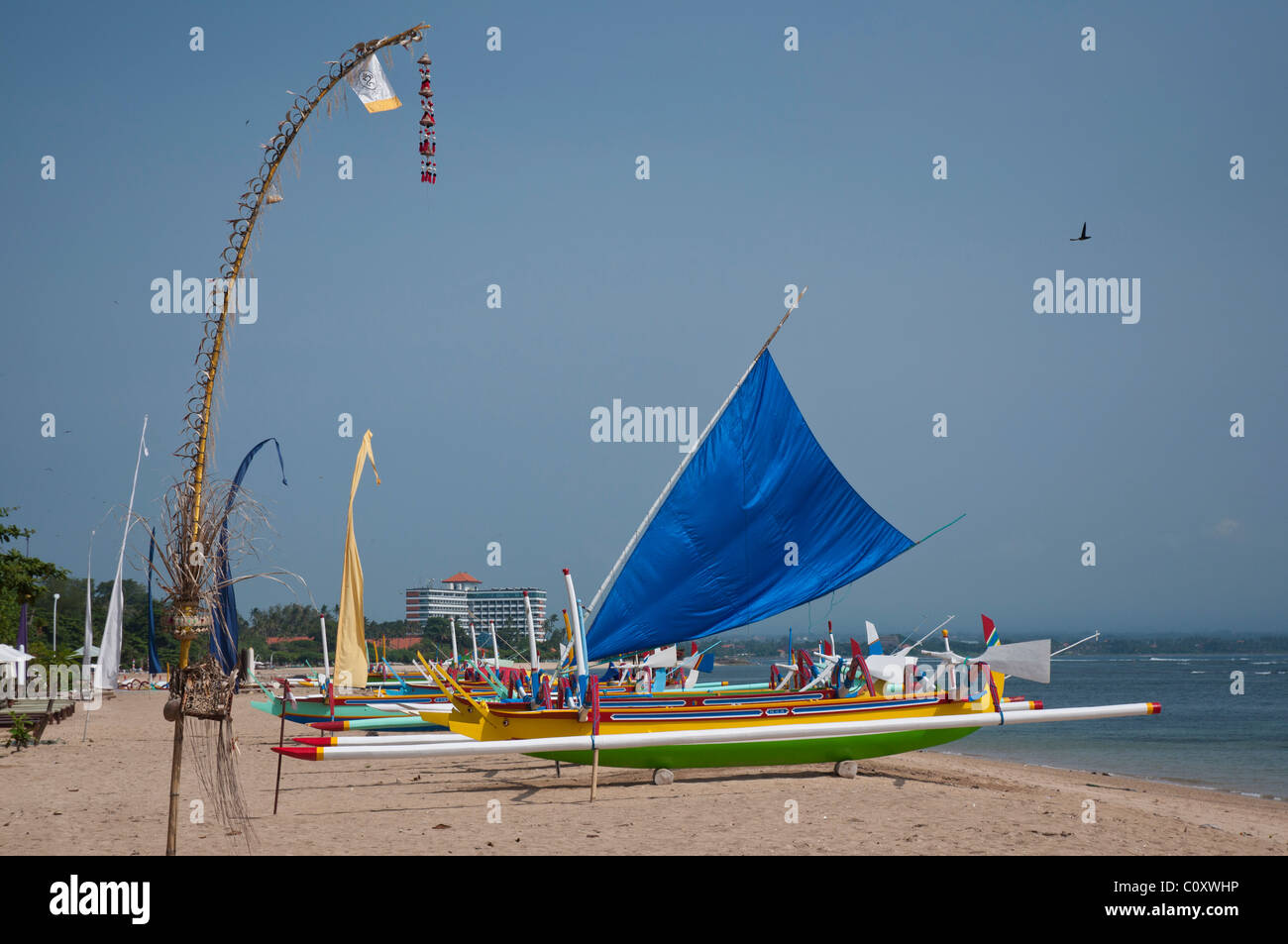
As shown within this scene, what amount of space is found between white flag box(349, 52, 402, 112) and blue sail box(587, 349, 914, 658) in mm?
11581

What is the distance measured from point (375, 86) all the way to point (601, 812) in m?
10.1

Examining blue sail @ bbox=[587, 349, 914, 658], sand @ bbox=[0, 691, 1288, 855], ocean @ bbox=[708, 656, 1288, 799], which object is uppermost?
blue sail @ bbox=[587, 349, 914, 658]

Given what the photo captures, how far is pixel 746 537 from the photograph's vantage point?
18781mm

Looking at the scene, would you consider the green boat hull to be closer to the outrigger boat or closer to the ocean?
the outrigger boat

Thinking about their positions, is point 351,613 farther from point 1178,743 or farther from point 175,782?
point 1178,743

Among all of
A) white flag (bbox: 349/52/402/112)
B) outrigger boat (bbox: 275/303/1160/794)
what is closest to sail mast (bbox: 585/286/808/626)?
outrigger boat (bbox: 275/303/1160/794)

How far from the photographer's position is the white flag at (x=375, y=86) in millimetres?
7242

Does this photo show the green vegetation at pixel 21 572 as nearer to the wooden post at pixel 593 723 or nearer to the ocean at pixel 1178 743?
the wooden post at pixel 593 723

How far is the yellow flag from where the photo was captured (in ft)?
69.7

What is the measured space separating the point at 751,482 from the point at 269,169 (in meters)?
12.7

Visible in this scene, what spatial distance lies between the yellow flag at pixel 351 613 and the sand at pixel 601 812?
246 cm

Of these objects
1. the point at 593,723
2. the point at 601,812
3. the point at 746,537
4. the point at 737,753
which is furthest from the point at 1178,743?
the point at 601,812
